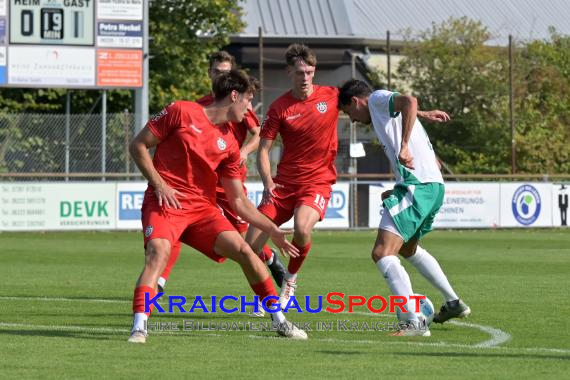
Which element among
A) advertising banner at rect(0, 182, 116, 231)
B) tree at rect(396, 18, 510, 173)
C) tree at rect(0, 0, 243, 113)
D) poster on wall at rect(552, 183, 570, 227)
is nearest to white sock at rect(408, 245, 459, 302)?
advertising banner at rect(0, 182, 116, 231)

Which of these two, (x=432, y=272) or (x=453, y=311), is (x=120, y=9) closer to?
(x=432, y=272)

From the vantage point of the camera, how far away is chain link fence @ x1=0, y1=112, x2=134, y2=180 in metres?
30.2

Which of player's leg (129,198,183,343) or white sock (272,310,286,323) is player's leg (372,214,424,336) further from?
player's leg (129,198,183,343)

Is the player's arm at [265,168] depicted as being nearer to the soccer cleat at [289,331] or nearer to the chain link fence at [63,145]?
the soccer cleat at [289,331]

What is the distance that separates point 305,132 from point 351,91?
6.34 feet

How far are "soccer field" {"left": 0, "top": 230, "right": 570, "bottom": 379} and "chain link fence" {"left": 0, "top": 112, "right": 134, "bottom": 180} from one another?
32.3ft

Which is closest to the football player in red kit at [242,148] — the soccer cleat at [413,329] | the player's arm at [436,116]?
the player's arm at [436,116]

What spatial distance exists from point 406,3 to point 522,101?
364 inches

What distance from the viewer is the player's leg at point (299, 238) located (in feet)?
39.0

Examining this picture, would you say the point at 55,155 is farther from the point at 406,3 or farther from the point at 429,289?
the point at 406,3

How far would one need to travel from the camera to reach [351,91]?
33.9 feet

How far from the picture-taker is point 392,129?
33.3 ft

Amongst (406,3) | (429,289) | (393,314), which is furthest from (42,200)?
(406,3)

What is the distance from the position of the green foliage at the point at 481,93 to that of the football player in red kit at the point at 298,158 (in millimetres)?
31878
